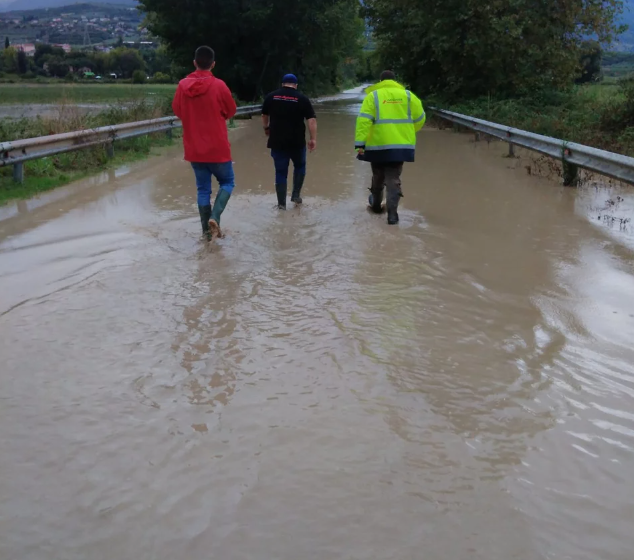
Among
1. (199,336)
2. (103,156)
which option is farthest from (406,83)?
(199,336)

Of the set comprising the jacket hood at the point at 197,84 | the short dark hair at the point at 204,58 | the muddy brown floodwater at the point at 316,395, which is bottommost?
the muddy brown floodwater at the point at 316,395

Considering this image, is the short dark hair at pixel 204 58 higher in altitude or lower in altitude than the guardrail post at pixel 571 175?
higher

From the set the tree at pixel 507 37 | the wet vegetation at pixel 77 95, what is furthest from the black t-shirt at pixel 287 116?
the tree at pixel 507 37

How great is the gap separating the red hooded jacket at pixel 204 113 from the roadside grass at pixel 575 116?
832cm

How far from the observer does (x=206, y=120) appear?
725 cm

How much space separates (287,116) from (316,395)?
6005mm

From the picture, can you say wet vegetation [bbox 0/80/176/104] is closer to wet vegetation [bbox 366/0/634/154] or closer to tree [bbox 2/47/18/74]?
wet vegetation [bbox 366/0/634/154]

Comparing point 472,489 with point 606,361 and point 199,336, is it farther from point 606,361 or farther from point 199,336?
point 199,336

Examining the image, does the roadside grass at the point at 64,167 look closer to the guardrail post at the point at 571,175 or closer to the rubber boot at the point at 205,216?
the rubber boot at the point at 205,216

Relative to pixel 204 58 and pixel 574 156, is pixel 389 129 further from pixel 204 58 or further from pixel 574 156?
pixel 574 156

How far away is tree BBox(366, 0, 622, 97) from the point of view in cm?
2500

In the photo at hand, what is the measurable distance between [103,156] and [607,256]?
1008cm

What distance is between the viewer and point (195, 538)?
269 centimetres

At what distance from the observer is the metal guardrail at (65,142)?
10155 millimetres
